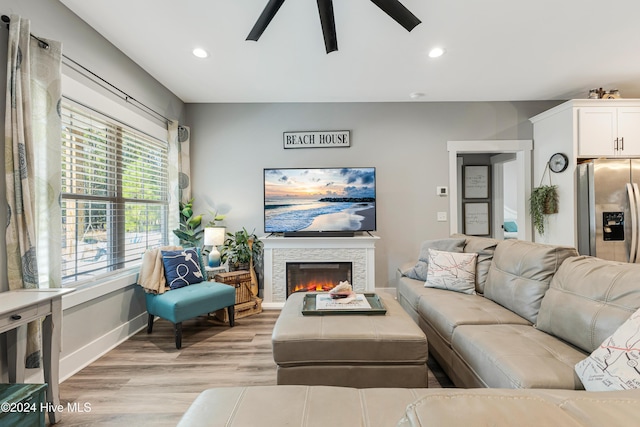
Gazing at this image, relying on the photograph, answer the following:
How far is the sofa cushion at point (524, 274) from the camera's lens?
6.22ft

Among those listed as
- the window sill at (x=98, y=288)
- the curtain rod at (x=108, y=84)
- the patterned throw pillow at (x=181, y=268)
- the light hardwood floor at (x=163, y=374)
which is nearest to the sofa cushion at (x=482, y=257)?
the light hardwood floor at (x=163, y=374)

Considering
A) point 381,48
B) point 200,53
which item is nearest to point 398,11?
point 381,48

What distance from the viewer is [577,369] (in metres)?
1.24

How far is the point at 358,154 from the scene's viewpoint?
12.8 ft

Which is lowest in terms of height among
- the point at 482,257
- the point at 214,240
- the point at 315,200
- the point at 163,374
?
the point at 163,374

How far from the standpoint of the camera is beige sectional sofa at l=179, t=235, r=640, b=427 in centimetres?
54

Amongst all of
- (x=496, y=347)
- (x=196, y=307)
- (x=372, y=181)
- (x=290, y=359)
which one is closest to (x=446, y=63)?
(x=372, y=181)

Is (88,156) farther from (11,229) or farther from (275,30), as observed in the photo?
(275,30)

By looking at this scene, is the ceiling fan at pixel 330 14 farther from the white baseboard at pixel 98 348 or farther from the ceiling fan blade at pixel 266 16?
the white baseboard at pixel 98 348

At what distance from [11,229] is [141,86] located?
6.29 feet

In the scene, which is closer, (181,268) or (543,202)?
(181,268)

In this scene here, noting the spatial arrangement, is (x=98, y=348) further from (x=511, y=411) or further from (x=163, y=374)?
(x=511, y=411)

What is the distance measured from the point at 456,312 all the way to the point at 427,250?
103 cm

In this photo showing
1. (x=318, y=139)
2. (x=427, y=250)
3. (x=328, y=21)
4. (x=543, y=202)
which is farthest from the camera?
(x=318, y=139)
